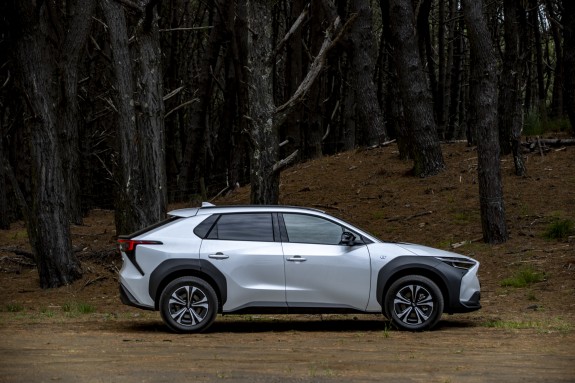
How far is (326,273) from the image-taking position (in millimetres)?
13125

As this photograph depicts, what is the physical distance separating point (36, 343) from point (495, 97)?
430 inches

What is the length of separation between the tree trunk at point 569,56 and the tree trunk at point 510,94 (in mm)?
1212

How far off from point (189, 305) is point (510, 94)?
43.6ft

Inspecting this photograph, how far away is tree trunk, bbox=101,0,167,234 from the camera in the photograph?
1852cm

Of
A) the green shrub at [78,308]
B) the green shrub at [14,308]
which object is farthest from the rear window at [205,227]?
the green shrub at [14,308]

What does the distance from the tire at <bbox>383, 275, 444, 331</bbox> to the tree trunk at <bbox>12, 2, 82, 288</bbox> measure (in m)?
8.09

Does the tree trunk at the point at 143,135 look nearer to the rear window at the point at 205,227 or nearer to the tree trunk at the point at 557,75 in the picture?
the rear window at the point at 205,227

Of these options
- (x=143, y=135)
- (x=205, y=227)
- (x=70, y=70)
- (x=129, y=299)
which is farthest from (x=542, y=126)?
(x=129, y=299)

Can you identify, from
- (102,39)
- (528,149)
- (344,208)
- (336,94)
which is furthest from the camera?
(336,94)

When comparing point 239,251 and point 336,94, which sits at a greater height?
point 336,94

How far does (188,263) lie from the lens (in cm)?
1297

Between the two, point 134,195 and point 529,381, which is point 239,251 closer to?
point 529,381

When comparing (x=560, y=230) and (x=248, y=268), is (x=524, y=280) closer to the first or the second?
(x=560, y=230)

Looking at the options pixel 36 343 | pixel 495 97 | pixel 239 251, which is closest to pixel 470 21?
pixel 495 97
